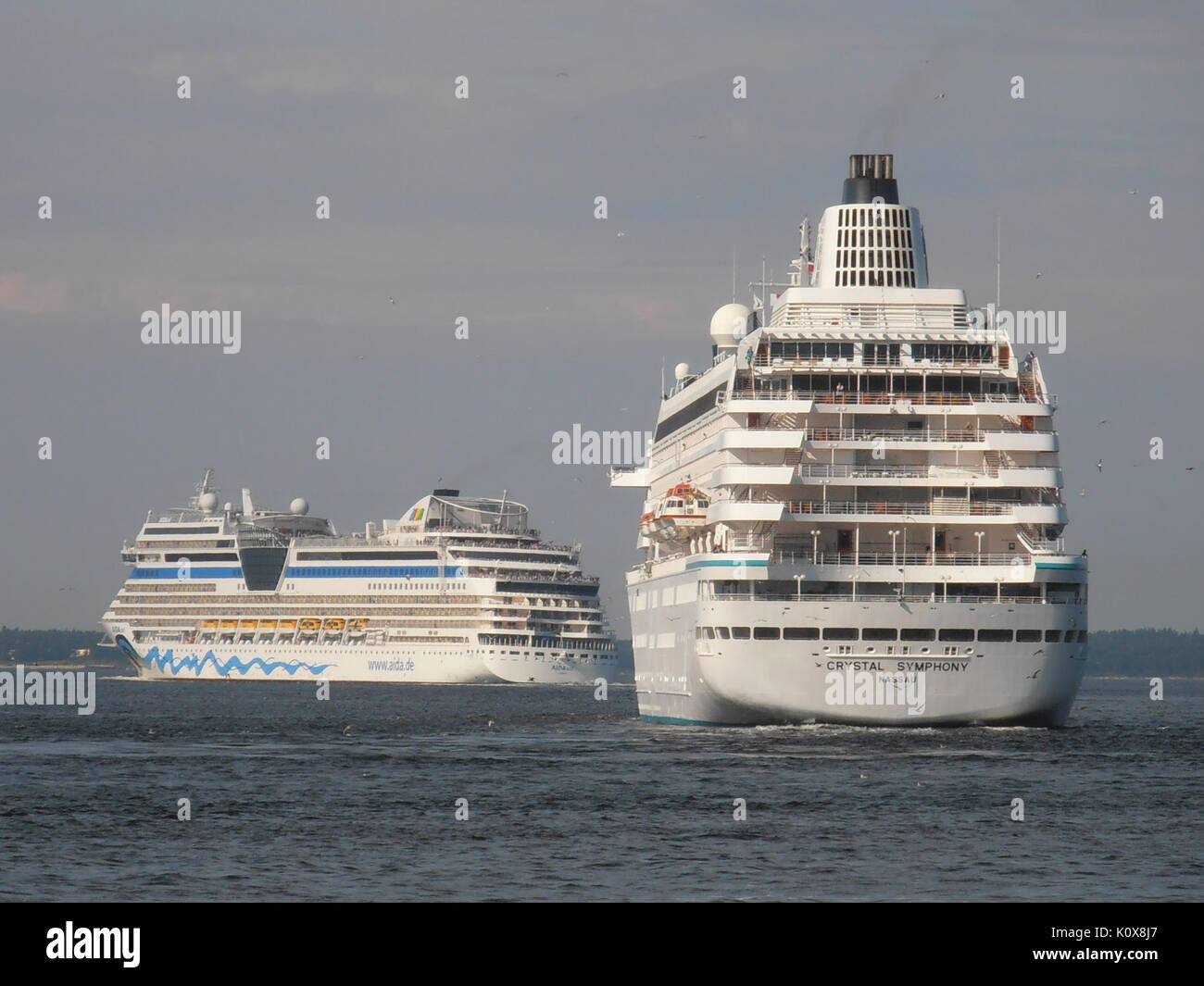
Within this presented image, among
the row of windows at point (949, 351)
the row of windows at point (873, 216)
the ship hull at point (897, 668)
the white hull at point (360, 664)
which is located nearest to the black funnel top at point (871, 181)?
the row of windows at point (873, 216)

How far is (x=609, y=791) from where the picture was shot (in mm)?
47094

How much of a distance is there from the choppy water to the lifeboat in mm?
7330

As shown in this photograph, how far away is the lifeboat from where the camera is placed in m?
67.2

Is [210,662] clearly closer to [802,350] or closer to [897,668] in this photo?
[802,350]

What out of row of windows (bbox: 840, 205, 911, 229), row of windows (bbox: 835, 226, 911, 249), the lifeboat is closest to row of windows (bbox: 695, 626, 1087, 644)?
the lifeboat

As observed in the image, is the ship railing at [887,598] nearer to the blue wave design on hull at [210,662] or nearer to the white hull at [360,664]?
the white hull at [360,664]

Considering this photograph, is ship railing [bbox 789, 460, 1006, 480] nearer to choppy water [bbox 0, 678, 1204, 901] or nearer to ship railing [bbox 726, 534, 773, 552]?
ship railing [bbox 726, 534, 773, 552]

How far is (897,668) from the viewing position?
2272 inches

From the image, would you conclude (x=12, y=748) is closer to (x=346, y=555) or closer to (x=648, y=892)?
(x=648, y=892)

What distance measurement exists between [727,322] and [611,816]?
1556 inches

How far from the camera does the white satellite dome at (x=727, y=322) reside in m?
77.8
